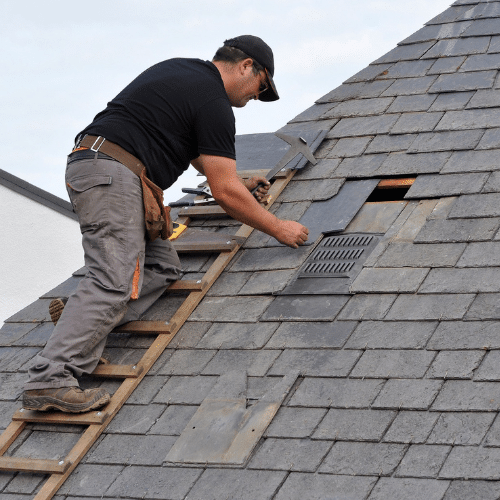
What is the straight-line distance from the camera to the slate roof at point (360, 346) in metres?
2.77

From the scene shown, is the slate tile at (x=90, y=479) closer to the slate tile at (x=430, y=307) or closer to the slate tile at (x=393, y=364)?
the slate tile at (x=393, y=364)

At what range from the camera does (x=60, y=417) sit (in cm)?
355

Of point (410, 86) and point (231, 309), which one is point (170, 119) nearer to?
point (231, 309)

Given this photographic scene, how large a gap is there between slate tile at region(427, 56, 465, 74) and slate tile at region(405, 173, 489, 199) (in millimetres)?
1261

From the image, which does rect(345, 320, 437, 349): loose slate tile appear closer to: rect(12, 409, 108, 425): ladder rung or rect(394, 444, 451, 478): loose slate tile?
rect(394, 444, 451, 478): loose slate tile

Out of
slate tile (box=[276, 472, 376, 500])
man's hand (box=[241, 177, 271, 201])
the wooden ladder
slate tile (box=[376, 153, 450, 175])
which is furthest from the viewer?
man's hand (box=[241, 177, 271, 201])

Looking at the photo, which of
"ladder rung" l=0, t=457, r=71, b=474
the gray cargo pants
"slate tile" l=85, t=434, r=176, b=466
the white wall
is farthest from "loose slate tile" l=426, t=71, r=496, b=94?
the white wall

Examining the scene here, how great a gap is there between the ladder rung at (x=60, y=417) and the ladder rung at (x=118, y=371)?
234mm

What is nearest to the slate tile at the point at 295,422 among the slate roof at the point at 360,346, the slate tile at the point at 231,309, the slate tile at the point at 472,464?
the slate roof at the point at 360,346

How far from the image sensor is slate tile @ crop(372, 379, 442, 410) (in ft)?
9.55

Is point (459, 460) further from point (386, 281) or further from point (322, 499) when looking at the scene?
point (386, 281)

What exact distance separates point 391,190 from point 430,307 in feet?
4.36

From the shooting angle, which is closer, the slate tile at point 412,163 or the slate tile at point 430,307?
the slate tile at point 430,307

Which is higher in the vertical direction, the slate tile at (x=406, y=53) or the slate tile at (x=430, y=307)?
the slate tile at (x=406, y=53)
